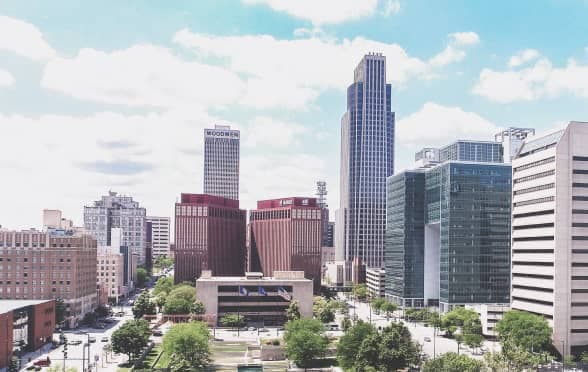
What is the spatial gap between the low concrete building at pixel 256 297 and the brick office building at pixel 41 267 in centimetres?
3671

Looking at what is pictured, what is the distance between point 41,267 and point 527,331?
429 feet

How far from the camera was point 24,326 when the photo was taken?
407 feet

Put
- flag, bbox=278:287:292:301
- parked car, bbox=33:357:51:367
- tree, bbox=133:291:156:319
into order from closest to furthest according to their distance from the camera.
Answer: parked car, bbox=33:357:51:367, tree, bbox=133:291:156:319, flag, bbox=278:287:292:301

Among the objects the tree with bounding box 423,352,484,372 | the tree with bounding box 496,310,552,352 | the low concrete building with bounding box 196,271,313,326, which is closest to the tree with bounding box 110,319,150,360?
the low concrete building with bounding box 196,271,313,326

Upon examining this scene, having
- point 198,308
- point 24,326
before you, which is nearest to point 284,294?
point 198,308

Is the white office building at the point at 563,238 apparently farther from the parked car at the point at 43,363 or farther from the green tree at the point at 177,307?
the parked car at the point at 43,363

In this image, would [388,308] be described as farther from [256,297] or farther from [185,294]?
[185,294]

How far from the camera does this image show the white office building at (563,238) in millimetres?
125750

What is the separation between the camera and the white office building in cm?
12575

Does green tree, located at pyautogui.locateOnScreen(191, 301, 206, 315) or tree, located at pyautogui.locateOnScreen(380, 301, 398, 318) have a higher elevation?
green tree, located at pyautogui.locateOnScreen(191, 301, 206, 315)

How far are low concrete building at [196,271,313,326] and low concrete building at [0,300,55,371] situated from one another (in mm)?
43761

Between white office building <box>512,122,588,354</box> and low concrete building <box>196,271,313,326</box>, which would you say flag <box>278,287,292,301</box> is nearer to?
low concrete building <box>196,271,313,326</box>

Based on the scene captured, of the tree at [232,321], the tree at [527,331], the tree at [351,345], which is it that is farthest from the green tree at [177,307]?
the tree at [527,331]

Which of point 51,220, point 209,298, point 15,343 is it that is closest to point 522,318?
point 209,298
